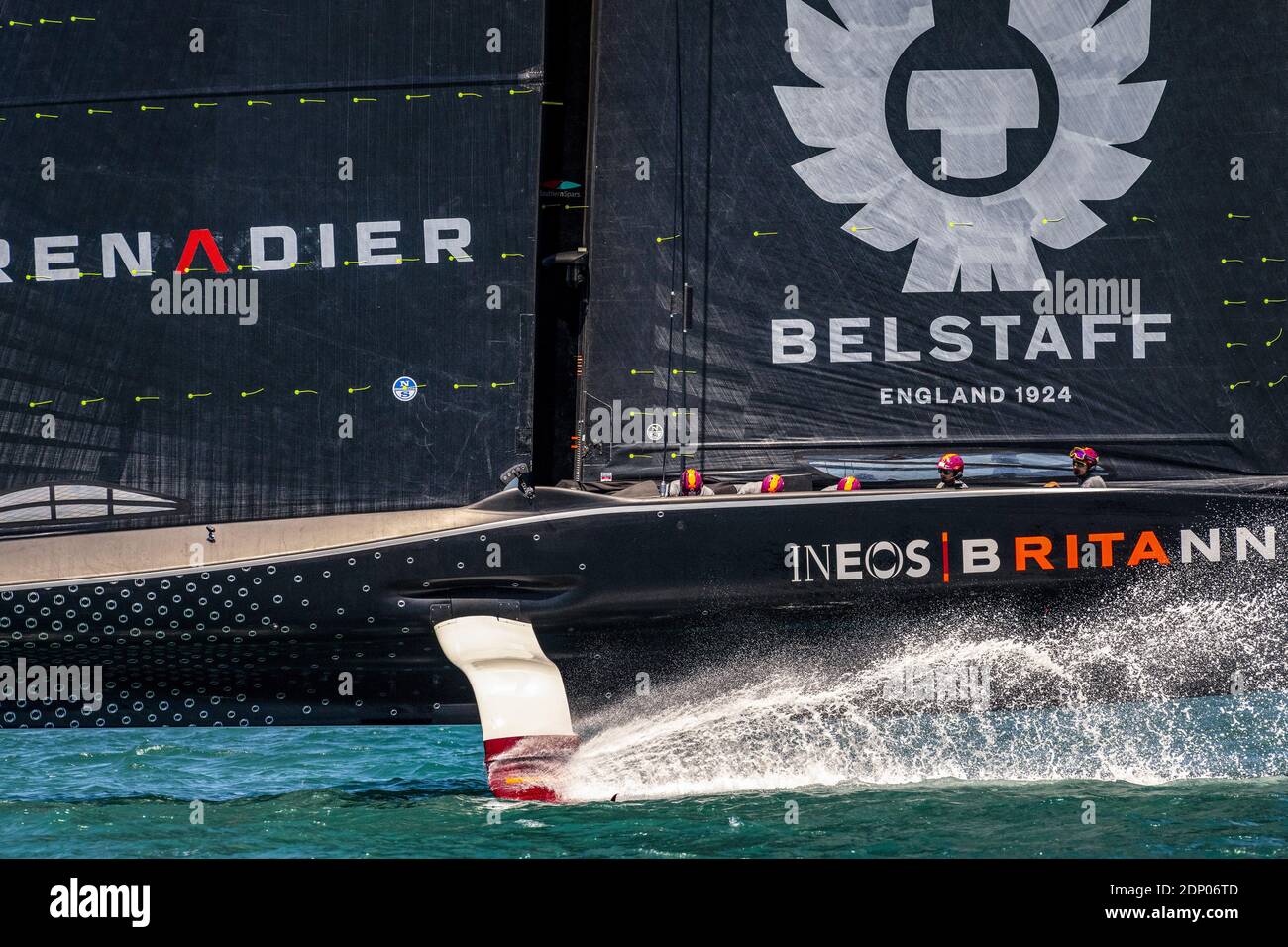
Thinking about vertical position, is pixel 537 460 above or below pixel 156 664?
above

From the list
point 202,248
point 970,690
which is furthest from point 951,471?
point 202,248

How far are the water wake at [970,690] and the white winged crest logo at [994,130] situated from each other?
215cm

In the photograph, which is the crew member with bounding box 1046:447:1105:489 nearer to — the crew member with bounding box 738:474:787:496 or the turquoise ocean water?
the turquoise ocean water

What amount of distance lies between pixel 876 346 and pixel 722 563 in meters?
1.79

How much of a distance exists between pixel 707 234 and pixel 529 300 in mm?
1195

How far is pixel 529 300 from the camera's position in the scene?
31.5ft

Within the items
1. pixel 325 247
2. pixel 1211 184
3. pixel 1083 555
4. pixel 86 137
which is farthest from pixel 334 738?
pixel 1211 184

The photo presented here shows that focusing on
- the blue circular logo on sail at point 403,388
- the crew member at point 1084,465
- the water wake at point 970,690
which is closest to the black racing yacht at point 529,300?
the blue circular logo on sail at point 403,388

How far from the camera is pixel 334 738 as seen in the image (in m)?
11.5

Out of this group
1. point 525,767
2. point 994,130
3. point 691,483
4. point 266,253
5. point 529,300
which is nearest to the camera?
point 525,767

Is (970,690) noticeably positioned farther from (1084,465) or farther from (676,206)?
(676,206)

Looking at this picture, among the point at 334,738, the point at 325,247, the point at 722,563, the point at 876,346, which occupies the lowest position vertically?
the point at 334,738
